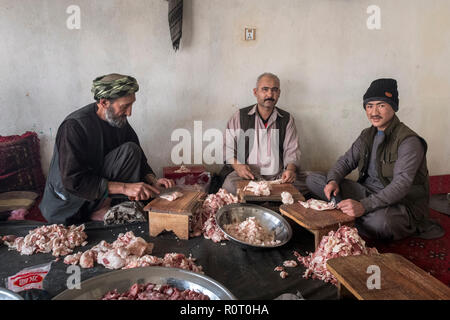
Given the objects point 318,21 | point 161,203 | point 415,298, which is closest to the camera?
point 415,298

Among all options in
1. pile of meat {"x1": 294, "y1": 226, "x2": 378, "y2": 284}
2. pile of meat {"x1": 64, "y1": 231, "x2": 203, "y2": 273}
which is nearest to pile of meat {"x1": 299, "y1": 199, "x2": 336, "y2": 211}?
pile of meat {"x1": 294, "y1": 226, "x2": 378, "y2": 284}

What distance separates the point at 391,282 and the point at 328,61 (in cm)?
347

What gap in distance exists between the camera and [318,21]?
4.23m

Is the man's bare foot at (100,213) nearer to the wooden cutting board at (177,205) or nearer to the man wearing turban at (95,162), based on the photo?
the man wearing turban at (95,162)

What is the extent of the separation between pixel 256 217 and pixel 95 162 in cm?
170

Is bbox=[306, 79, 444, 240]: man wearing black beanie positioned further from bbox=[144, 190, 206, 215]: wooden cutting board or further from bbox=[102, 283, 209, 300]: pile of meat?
bbox=[102, 283, 209, 300]: pile of meat

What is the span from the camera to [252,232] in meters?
2.54

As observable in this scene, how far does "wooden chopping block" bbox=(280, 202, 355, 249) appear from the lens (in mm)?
2363

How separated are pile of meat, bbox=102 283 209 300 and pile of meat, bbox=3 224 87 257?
1003 millimetres

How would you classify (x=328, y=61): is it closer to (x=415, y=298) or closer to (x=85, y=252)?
(x=415, y=298)

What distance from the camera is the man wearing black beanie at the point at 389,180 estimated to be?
2.76 meters

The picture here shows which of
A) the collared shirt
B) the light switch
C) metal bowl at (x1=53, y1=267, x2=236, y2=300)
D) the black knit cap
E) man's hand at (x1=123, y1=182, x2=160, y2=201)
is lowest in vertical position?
metal bowl at (x1=53, y1=267, x2=236, y2=300)

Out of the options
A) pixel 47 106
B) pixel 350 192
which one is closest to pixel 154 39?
pixel 47 106

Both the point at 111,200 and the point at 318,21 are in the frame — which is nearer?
the point at 111,200
